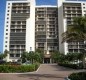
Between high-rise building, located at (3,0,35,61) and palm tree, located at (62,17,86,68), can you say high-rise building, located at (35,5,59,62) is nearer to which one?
high-rise building, located at (3,0,35,61)

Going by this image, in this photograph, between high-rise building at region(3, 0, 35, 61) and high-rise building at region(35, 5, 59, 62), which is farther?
high-rise building at region(35, 5, 59, 62)

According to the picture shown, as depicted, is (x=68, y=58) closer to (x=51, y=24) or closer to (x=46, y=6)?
(x=51, y=24)

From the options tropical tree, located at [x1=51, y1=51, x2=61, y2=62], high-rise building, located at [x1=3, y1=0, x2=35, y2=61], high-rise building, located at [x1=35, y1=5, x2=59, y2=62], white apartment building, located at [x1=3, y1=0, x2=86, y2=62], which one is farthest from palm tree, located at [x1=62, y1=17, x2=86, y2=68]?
high-rise building, located at [x1=35, y1=5, x2=59, y2=62]

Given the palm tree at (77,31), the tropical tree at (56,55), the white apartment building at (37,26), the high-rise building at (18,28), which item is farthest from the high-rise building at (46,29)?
the palm tree at (77,31)

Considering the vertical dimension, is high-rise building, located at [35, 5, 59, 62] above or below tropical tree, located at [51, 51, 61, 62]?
above

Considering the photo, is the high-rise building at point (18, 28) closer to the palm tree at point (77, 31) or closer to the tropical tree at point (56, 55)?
the tropical tree at point (56, 55)

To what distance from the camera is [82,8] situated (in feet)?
399

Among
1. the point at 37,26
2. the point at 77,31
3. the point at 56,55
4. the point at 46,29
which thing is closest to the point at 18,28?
the point at 37,26

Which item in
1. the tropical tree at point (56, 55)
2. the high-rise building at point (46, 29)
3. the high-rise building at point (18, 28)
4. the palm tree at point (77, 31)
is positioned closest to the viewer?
the palm tree at point (77, 31)

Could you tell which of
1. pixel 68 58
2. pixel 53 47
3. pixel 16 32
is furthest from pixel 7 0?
pixel 68 58

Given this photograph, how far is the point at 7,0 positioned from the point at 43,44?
3181cm

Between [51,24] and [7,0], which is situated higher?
[7,0]

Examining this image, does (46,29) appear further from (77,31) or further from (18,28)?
(77,31)

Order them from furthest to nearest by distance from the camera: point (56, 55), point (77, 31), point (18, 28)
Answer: point (18, 28), point (56, 55), point (77, 31)
